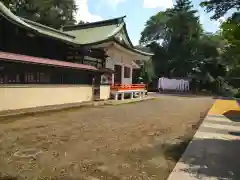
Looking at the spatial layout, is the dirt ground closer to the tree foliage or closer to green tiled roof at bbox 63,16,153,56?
green tiled roof at bbox 63,16,153,56

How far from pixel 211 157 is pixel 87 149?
3.15 metres

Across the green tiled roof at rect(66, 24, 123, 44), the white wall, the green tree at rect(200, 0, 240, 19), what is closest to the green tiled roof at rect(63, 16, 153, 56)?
the green tiled roof at rect(66, 24, 123, 44)

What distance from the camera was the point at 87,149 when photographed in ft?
22.6

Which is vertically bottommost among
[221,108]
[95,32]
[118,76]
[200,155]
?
[221,108]

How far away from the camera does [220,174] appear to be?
5.31 metres

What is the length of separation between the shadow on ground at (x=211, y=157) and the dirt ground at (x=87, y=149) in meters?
0.19

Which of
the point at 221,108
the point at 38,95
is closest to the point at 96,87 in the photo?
the point at 38,95

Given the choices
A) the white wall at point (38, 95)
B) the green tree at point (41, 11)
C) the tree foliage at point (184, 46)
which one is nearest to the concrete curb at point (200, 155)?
the white wall at point (38, 95)

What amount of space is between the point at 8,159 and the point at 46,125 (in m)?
4.30

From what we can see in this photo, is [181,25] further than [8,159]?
Yes

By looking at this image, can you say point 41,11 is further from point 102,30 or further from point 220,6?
point 220,6

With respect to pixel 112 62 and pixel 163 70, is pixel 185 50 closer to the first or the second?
pixel 163 70

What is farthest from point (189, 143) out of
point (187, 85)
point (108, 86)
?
point (187, 85)

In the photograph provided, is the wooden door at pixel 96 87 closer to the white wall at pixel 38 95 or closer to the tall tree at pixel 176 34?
the white wall at pixel 38 95
